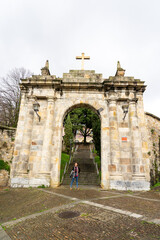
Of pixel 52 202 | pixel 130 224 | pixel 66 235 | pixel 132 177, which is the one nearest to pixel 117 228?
pixel 130 224

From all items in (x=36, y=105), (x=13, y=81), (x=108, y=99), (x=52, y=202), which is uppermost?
(x=13, y=81)

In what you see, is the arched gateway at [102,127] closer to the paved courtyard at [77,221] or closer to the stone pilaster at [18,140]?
the stone pilaster at [18,140]

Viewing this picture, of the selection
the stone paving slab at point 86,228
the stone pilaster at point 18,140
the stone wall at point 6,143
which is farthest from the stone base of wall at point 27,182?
the stone paving slab at point 86,228

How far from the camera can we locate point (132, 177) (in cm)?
849

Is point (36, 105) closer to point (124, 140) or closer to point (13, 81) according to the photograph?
point (124, 140)

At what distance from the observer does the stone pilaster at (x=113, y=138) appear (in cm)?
866

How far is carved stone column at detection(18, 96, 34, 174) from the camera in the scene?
878 cm

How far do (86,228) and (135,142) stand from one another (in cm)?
666

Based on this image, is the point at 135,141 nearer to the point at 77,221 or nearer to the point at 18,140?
the point at 77,221

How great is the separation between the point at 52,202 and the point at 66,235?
2.53 m

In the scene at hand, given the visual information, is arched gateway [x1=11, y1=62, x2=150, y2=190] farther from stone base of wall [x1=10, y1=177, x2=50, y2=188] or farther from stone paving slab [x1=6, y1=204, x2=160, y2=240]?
stone paving slab [x1=6, y1=204, x2=160, y2=240]

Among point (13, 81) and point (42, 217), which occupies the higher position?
point (13, 81)

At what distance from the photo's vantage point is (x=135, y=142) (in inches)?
355

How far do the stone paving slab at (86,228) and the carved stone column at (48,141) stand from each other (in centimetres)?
473
